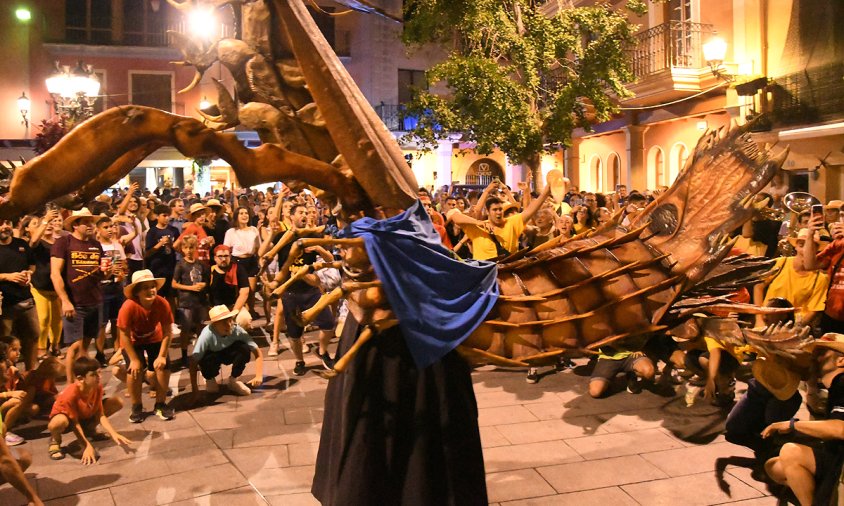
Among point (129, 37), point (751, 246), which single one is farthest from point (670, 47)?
point (129, 37)

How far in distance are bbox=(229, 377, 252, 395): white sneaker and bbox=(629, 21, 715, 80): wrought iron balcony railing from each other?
12.1 m

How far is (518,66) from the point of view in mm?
13617

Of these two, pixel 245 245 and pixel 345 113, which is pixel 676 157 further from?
pixel 345 113

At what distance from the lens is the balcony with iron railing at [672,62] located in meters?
16.7

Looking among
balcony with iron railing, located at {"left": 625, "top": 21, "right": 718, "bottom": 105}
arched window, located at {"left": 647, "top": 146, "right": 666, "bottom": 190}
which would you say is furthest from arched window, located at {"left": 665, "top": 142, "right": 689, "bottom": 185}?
balcony with iron railing, located at {"left": 625, "top": 21, "right": 718, "bottom": 105}

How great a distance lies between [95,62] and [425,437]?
102 feet

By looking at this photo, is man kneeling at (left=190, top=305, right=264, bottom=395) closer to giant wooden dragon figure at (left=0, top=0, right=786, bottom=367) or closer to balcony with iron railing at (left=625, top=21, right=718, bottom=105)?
giant wooden dragon figure at (left=0, top=0, right=786, bottom=367)

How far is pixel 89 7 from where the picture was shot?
98.6ft

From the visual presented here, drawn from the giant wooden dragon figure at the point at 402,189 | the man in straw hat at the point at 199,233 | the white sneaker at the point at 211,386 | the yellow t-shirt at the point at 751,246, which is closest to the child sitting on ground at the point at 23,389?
the white sneaker at the point at 211,386

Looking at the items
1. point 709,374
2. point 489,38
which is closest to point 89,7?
point 489,38

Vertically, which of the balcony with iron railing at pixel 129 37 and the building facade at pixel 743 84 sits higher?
the balcony with iron railing at pixel 129 37

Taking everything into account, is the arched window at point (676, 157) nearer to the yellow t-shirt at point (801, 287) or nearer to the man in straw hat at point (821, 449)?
the yellow t-shirt at point (801, 287)

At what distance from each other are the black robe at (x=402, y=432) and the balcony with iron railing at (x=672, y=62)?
1419 centimetres

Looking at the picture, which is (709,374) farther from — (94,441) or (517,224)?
(94,441)
